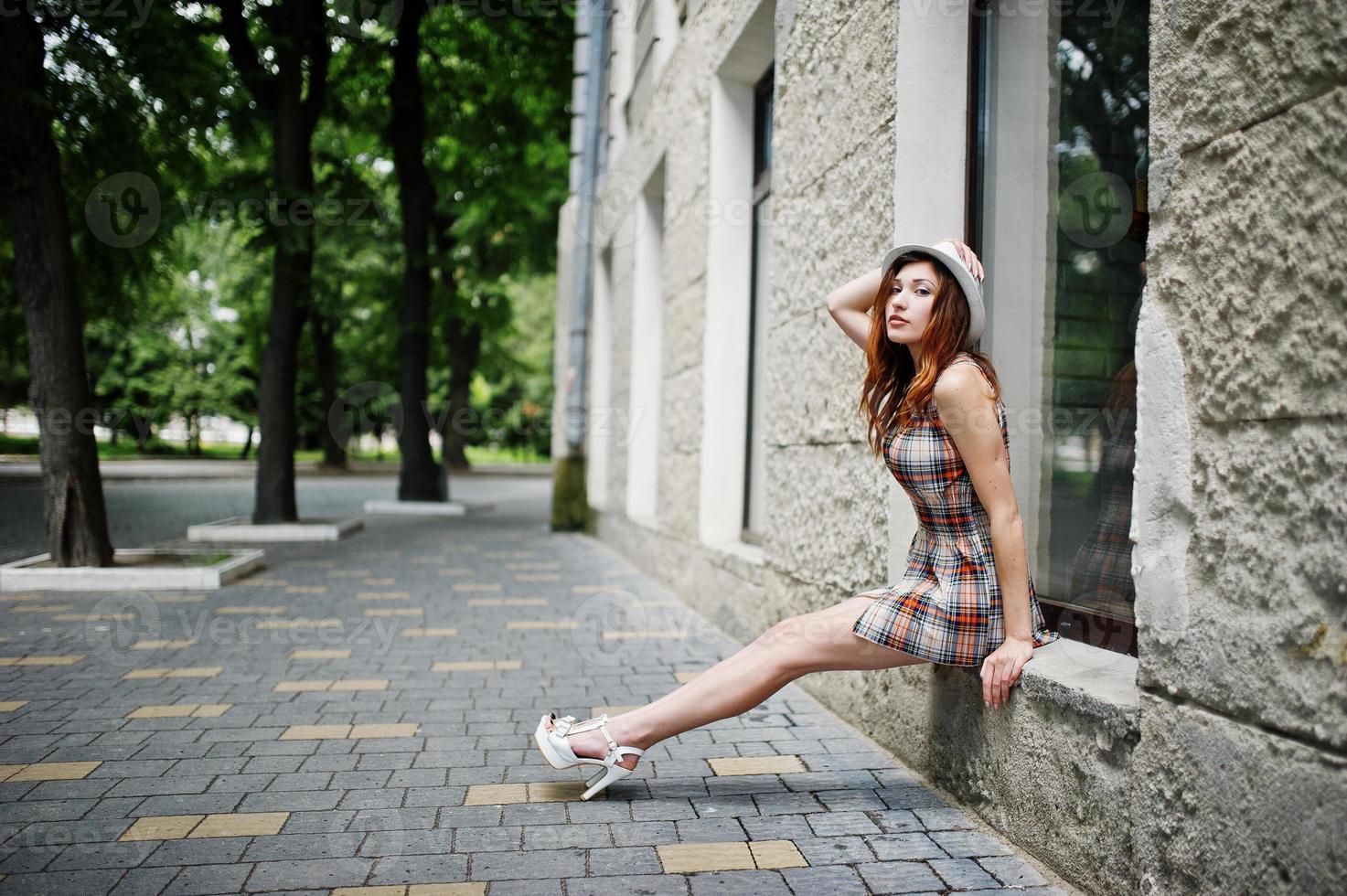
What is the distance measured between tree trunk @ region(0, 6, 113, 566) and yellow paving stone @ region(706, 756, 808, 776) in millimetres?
5654

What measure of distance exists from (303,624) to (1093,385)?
15.3 ft

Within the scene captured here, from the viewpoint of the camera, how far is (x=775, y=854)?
2742 millimetres

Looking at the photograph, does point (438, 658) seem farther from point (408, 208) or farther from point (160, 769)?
point (408, 208)

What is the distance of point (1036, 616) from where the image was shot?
9.50ft

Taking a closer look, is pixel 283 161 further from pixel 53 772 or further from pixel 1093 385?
pixel 1093 385

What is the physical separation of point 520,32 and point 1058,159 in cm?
1314

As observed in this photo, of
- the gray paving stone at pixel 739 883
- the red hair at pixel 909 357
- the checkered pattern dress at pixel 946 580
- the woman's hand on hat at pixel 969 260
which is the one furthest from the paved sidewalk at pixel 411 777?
the woman's hand on hat at pixel 969 260

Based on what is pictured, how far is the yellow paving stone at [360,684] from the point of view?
14.8 ft

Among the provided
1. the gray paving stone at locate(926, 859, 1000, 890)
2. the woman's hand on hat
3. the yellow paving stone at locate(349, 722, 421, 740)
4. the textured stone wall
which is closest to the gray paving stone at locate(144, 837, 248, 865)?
the yellow paving stone at locate(349, 722, 421, 740)

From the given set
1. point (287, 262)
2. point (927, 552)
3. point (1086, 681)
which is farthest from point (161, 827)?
point (287, 262)

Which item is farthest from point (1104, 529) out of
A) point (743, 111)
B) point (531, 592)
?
point (531, 592)

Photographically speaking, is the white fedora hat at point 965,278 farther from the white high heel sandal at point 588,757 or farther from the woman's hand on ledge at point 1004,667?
the white high heel sandal at point 588,757

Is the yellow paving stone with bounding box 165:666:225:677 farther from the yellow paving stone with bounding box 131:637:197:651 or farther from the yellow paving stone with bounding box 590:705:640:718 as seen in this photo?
the yellow paving stone with bounding box 590:705:640:718

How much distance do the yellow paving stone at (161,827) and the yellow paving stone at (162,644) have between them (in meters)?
2.63
